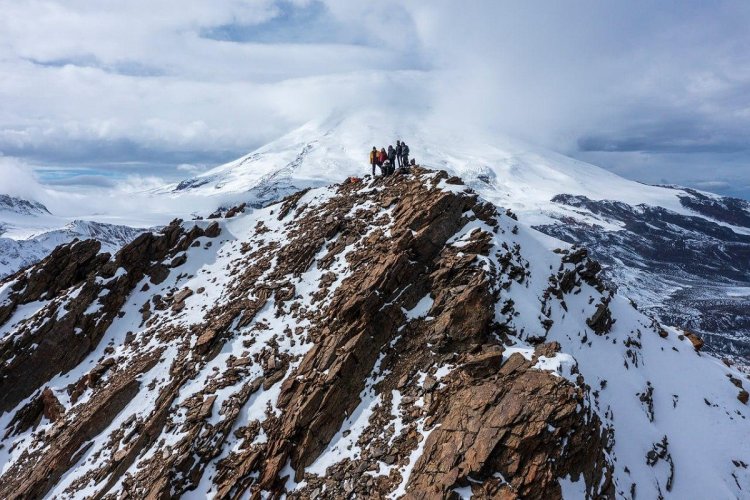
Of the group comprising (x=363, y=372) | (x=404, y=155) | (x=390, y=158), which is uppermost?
(x=404, y=155)

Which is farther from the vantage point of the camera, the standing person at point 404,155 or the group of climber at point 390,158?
the standing person at point 404,155

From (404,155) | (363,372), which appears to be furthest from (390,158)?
(363,372)

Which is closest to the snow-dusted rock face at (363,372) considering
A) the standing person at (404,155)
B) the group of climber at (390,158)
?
the group of climber at (390,158)

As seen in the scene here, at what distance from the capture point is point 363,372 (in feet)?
71.5

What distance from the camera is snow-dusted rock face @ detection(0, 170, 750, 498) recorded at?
17500 mm

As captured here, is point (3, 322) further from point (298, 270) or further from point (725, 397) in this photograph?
point (725, 397)

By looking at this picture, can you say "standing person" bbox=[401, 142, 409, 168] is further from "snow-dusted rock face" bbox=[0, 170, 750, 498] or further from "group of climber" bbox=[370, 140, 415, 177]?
"snow-dusted rock face" bbox=[0, 170, 750, 498]

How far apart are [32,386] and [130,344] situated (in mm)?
7746

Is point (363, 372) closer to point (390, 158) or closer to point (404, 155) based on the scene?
point (390, 158)

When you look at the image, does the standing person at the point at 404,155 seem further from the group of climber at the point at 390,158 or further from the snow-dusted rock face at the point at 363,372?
the snow-dusted rock face at the point at 363,372

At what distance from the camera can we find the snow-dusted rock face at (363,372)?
57.4 feet

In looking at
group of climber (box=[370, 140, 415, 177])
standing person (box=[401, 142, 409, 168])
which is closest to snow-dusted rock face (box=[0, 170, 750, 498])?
group of climber (box=[370, 140, 415, 177])

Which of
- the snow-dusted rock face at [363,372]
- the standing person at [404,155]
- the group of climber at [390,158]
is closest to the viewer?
the snow-dusted rock face at [363,372]

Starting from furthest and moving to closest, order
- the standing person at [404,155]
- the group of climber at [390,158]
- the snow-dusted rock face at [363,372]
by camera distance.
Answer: the standing person at [404,155] → the group of climber at [390,158] → the snow-dusted rock face at [363,372]
